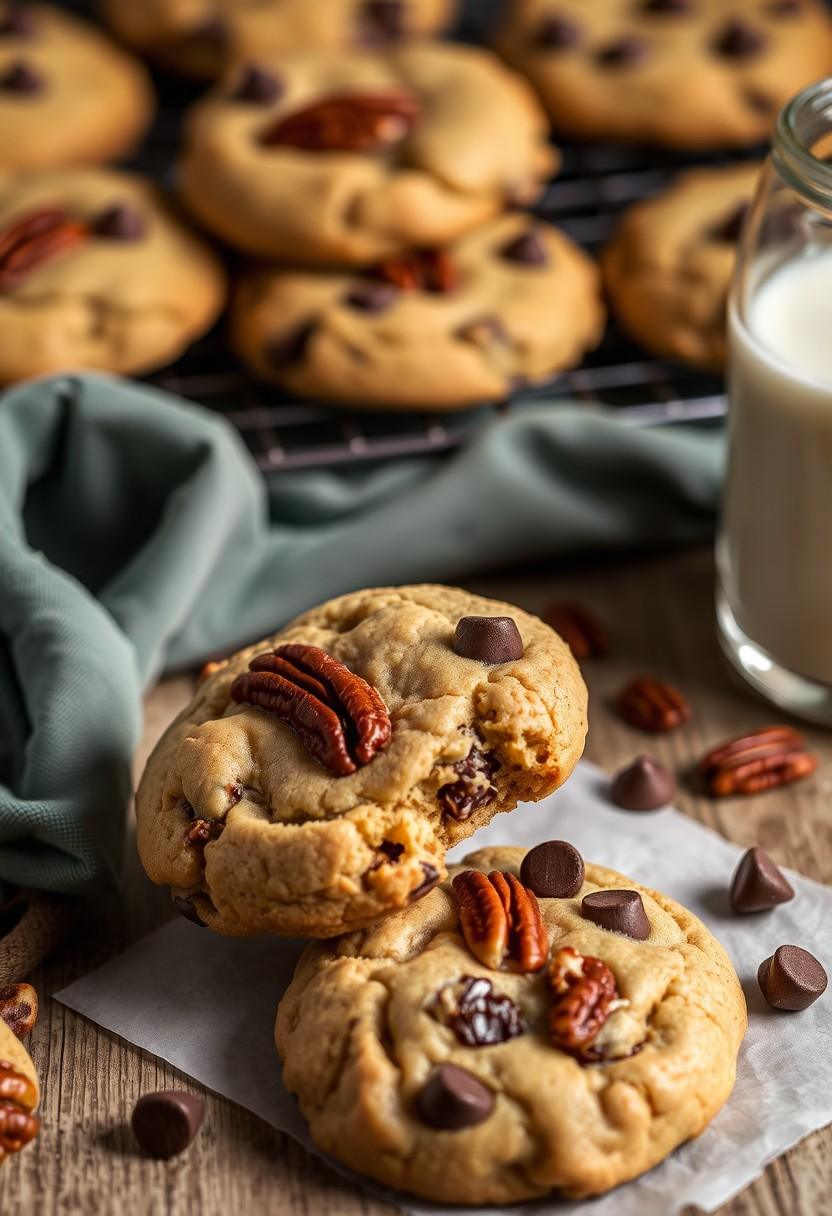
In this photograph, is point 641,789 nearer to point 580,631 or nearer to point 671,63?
point 580,631

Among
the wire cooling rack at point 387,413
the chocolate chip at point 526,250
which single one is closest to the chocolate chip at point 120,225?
the wire cooling rack at point 387,413

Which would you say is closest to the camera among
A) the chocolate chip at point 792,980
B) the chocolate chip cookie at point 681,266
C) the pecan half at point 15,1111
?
the pecan half at point 15,1111

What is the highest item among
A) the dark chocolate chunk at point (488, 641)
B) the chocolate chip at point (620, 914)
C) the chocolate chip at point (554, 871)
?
the dark chocolate chunk at point (488, 641)

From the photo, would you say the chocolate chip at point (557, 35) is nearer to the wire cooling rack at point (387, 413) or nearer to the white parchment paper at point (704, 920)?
the wire cooling rack at point (387, 413)

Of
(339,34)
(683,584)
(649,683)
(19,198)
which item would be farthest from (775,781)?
(339,34)

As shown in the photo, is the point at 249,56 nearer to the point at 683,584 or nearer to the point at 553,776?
the point at 683,584

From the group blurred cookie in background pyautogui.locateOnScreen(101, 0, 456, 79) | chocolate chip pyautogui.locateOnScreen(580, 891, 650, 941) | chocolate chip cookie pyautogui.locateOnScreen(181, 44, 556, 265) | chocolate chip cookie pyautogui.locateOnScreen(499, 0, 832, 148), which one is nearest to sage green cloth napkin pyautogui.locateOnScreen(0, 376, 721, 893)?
chocolate chip cookie pyautogui.locateOnScreen(181, 44, 556, 265)
